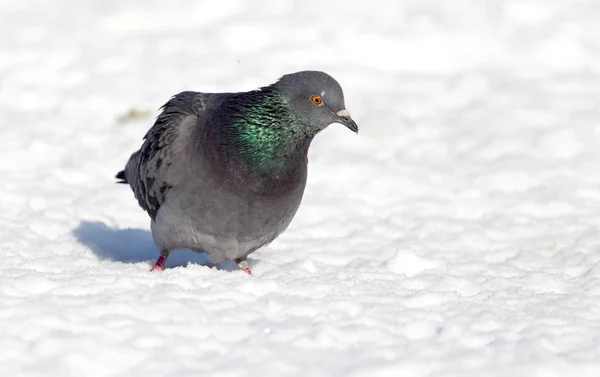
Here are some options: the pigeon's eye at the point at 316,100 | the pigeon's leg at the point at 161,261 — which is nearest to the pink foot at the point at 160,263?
the pigeon's leg at the point at 161,261

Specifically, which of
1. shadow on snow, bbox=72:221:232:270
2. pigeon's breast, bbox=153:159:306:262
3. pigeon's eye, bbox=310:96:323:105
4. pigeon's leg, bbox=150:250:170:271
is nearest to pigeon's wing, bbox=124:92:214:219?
pigeon's breast, bbox=153:159:306:262

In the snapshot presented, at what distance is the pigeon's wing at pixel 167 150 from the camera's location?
6258 mm

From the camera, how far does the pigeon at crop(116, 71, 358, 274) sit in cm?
603

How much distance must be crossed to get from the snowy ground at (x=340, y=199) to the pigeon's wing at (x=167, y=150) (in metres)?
0.53

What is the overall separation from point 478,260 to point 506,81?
4.34 meters

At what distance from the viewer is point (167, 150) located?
6340 millimetres

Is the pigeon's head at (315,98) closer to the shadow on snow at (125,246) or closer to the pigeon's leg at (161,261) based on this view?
the pigeon's leg at (161,261)

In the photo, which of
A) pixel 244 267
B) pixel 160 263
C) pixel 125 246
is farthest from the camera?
pixel 125 246

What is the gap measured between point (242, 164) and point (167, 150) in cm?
63

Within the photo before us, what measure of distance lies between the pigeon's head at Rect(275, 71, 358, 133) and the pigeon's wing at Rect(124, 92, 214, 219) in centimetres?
70

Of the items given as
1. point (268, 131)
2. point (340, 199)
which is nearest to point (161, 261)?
point (268, 131)

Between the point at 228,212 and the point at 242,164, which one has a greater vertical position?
the point at 242,164

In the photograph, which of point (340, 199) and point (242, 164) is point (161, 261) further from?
point (340, 199)

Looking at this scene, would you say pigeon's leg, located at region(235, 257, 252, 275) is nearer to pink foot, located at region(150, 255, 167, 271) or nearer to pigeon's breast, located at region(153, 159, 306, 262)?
pigeon's breast, located at region(153, 159, 306, 262)
